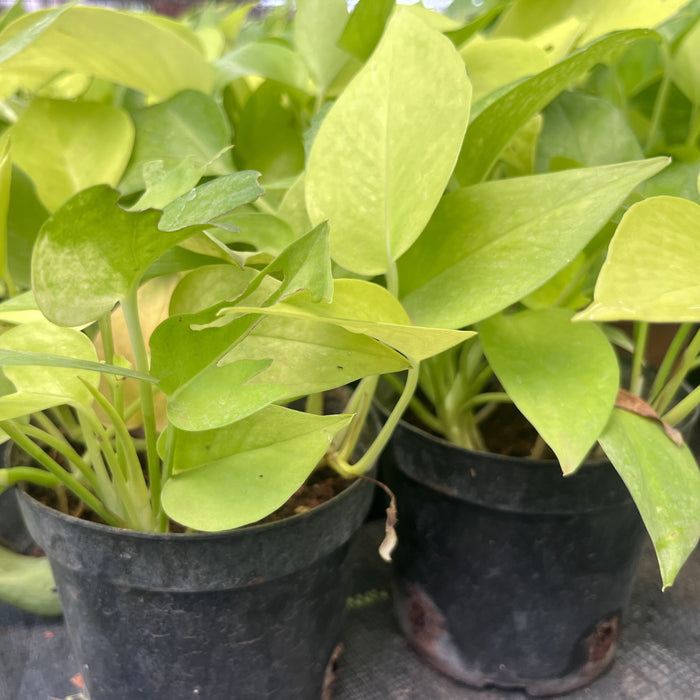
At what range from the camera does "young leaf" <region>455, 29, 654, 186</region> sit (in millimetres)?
321

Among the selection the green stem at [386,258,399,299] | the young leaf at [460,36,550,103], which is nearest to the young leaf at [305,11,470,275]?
the green stem at [386,258,399,299]

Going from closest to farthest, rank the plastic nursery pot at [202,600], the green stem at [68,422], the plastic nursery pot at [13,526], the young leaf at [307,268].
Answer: the young leaf at [307,268], the plastic nursery pot at [202,600], the green stem at [68,422], the plastic nursery pot at [13,526]

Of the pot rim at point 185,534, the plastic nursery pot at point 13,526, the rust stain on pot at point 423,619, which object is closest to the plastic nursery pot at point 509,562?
the rust stain on pot at point 423,619

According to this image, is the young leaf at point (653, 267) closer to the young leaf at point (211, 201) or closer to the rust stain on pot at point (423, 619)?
the young leaf at point (211, 201)

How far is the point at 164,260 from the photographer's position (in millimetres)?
383

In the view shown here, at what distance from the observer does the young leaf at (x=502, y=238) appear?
30cm

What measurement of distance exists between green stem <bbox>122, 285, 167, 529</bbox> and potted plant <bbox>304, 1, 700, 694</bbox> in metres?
0.10

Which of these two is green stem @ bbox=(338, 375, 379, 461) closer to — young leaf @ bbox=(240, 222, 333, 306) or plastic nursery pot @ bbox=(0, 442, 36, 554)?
young leaf @ bbox=(240, 222, 333, 306)

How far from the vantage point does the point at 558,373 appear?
346 mm

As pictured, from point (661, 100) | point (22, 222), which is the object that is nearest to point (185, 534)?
point (22, 222)

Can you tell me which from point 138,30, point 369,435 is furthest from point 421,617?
point 138,30

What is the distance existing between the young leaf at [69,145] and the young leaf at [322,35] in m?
0.13

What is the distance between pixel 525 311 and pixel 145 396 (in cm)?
22

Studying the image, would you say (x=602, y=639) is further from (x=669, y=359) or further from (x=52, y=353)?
(x=52, y=353)
